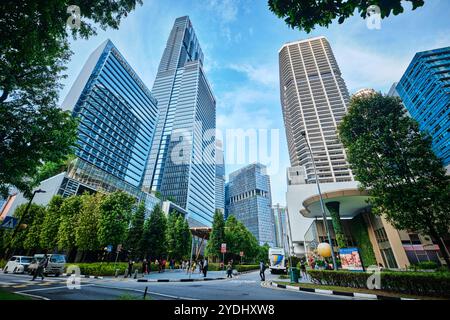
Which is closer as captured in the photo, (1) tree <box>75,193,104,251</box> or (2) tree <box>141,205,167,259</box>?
(1) tree <box>75,193,104,251</box>

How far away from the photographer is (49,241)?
24219 millimetres

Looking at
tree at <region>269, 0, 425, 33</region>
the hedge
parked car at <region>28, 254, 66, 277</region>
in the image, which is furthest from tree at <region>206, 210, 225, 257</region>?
tree at <region>269, 0, 425, 33</region>

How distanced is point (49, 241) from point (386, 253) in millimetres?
40162

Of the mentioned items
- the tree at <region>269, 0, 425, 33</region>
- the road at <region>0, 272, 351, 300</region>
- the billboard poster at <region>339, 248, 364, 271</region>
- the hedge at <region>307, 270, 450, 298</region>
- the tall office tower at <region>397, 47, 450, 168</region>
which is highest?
the tall office tower at <region>397, 47, 450, 168</region>

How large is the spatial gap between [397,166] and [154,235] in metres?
29.8

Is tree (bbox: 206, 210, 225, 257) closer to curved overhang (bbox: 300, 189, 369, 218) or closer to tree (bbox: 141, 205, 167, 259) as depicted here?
tree (bbox: 141, 205, 167, 259)

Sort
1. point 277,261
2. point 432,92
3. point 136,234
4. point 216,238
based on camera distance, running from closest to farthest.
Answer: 1. point 136,234
2. point 277,261
3. point 216,238
4. point 432,92

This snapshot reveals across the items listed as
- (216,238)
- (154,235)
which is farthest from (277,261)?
(154,235)

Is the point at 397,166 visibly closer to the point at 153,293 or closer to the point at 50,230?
the point at 153,293

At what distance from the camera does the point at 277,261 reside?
101 ft

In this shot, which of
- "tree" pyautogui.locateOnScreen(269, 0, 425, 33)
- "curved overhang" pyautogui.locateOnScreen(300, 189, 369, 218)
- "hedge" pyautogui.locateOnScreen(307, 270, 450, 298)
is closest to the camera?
"tree" pyautogui.locateOnScreen(269, 0, 425, 33)

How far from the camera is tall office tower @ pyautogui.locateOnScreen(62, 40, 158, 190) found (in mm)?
68938

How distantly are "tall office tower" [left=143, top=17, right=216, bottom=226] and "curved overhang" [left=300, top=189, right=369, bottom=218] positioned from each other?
68.7 meters

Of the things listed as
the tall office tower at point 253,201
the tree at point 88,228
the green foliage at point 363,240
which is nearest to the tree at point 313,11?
the tree at point 88,228
